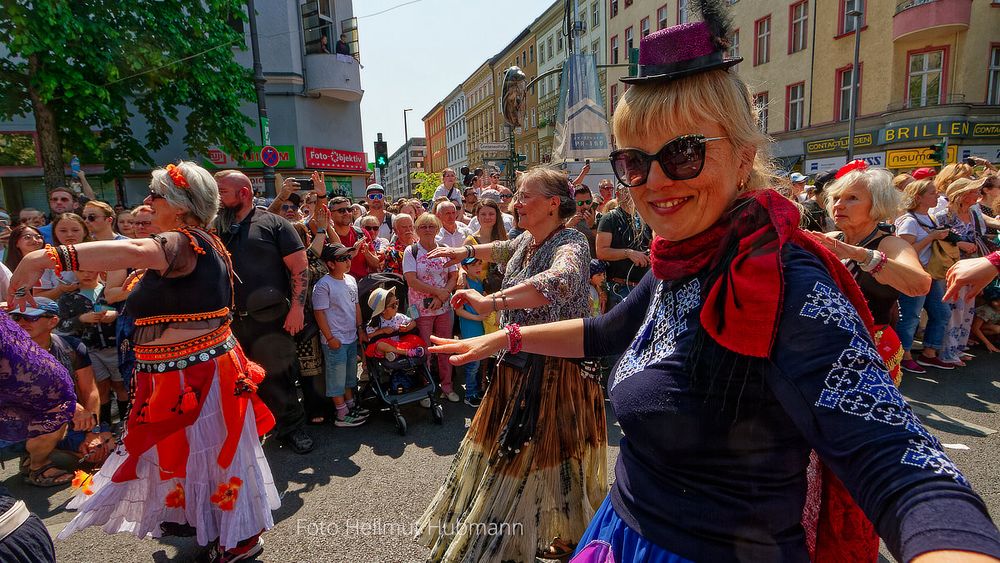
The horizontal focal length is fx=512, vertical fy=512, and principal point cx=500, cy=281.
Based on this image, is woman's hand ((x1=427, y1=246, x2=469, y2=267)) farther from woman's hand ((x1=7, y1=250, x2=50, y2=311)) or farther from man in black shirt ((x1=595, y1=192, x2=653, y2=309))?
man in black shirt ((x1=595, y1=192, x2=653, y2=309))

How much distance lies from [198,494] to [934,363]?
7.50 metres

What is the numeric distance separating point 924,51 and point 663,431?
940 inches

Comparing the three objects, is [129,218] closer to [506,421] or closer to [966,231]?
[506,421]

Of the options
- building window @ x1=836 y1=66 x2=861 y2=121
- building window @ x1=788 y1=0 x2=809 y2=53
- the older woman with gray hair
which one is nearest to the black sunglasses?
the older woman with gray hair

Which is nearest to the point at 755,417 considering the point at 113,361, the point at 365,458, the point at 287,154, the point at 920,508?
the point at 920,508

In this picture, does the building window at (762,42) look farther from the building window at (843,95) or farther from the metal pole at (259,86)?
the metal pole at (259,86)

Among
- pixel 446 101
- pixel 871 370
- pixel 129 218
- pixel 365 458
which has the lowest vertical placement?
pixel 365 458

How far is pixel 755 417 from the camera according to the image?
3.61 ft

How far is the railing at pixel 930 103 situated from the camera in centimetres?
1753

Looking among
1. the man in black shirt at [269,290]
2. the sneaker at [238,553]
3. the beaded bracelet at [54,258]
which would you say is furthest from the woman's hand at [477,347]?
the man in black shirt at [269,290]

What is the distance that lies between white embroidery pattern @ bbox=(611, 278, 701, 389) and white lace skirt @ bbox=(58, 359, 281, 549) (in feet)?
7.91

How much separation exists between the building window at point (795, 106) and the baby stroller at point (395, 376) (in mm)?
23500

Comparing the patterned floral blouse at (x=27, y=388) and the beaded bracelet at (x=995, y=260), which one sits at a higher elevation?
the beaded bracelet at (x=995, y=260)

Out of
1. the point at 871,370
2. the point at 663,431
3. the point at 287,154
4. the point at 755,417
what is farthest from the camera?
the point at 287,154
